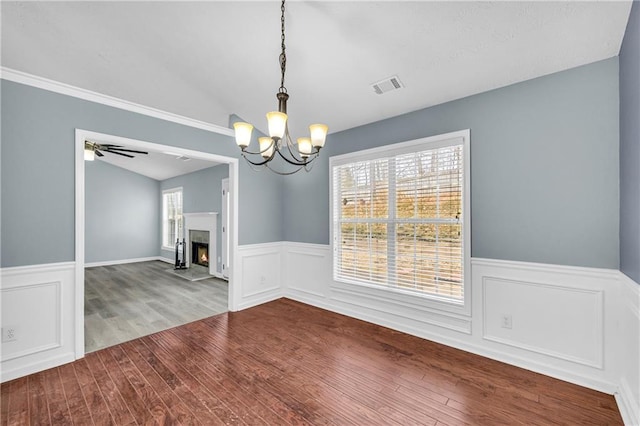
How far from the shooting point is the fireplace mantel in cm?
609

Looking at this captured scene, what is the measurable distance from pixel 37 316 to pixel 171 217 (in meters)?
6.00

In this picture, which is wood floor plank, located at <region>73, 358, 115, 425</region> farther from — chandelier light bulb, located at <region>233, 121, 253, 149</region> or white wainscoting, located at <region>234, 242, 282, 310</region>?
chandelier light bulb, located at <region>233, 121, 253, 149</region>

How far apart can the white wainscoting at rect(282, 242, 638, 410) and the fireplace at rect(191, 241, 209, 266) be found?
192 inches

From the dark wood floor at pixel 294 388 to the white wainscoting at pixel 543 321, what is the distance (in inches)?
5.3

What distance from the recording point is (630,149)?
1788mm

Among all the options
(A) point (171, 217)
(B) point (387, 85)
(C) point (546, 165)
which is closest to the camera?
(C) point (546, 165)

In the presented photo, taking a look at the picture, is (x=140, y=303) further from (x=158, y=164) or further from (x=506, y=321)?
(x=506, y=321)

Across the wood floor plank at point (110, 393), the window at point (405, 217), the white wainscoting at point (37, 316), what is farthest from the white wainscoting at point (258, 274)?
the white wainscoting at point (37, 316)

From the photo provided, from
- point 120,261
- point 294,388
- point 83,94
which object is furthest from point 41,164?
point 120,261

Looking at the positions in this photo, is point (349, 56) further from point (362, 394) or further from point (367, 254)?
point (362, 394)

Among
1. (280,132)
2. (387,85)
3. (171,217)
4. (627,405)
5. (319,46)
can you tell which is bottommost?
(627,405)

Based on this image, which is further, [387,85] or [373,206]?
[373,206]

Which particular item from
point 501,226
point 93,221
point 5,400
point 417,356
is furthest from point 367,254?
point 93,221

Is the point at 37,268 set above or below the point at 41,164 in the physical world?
below
